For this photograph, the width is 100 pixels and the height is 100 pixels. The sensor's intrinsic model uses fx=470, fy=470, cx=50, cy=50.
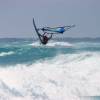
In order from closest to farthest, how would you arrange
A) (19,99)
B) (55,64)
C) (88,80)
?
(19,99) < (88,80) < (55,64)

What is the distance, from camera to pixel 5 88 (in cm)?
2055

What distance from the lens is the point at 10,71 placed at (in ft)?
81.2

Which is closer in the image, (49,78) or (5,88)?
(5,88)

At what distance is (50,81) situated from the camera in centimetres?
2259

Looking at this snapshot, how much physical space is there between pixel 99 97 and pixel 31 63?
413 inches

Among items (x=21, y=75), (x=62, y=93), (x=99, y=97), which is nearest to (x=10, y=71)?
(x=21, y=75)

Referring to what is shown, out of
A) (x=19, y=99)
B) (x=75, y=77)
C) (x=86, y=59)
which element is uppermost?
(x=19, y=99)

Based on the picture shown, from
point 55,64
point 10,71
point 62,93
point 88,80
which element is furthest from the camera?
point 55,64

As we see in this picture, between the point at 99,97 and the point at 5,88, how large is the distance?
4.12 meters

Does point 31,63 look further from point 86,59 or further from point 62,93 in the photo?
point 62,93

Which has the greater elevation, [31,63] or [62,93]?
[62,93]

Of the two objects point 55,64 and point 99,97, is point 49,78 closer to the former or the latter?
point 99,97

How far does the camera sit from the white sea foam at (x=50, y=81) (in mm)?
19969

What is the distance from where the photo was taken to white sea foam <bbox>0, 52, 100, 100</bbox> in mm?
19969
